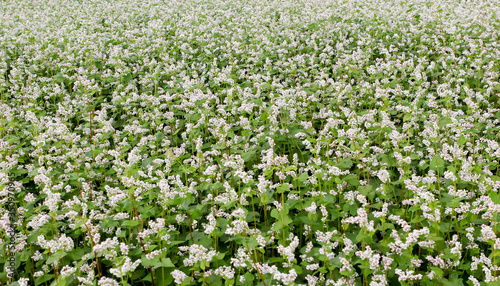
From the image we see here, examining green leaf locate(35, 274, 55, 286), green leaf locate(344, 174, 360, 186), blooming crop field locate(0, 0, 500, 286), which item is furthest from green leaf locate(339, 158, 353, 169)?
green leaf locate(35, 274, 55, 286)

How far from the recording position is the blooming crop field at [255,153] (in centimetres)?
315

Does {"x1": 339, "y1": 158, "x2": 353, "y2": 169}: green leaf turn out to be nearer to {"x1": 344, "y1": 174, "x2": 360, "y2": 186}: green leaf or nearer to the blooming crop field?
the blooming crop field

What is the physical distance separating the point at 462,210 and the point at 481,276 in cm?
54

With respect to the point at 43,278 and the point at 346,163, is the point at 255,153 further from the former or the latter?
the point at 43,278

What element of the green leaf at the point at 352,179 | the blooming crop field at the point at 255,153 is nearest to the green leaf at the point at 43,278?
the blooming crop field at the point at 255,153

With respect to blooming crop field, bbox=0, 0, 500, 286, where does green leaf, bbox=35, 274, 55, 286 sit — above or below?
below

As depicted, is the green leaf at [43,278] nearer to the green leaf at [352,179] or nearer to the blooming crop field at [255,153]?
the blooming crop field at [255,153]

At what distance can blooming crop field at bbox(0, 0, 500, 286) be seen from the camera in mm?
3152

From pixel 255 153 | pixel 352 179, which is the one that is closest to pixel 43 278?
pixel 255 153

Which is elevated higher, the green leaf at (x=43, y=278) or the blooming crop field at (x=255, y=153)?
the blooming crop field at (x=255, y=153)

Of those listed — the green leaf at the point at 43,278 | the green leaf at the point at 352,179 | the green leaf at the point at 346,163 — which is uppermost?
the green leaf at the point at 346,163

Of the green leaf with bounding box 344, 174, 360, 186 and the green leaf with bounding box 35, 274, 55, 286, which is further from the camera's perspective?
the green leaf with bounding box 344, 174, 360, 186

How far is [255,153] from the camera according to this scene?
5031 millimetres

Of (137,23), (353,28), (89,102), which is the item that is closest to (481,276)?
(89,102)
